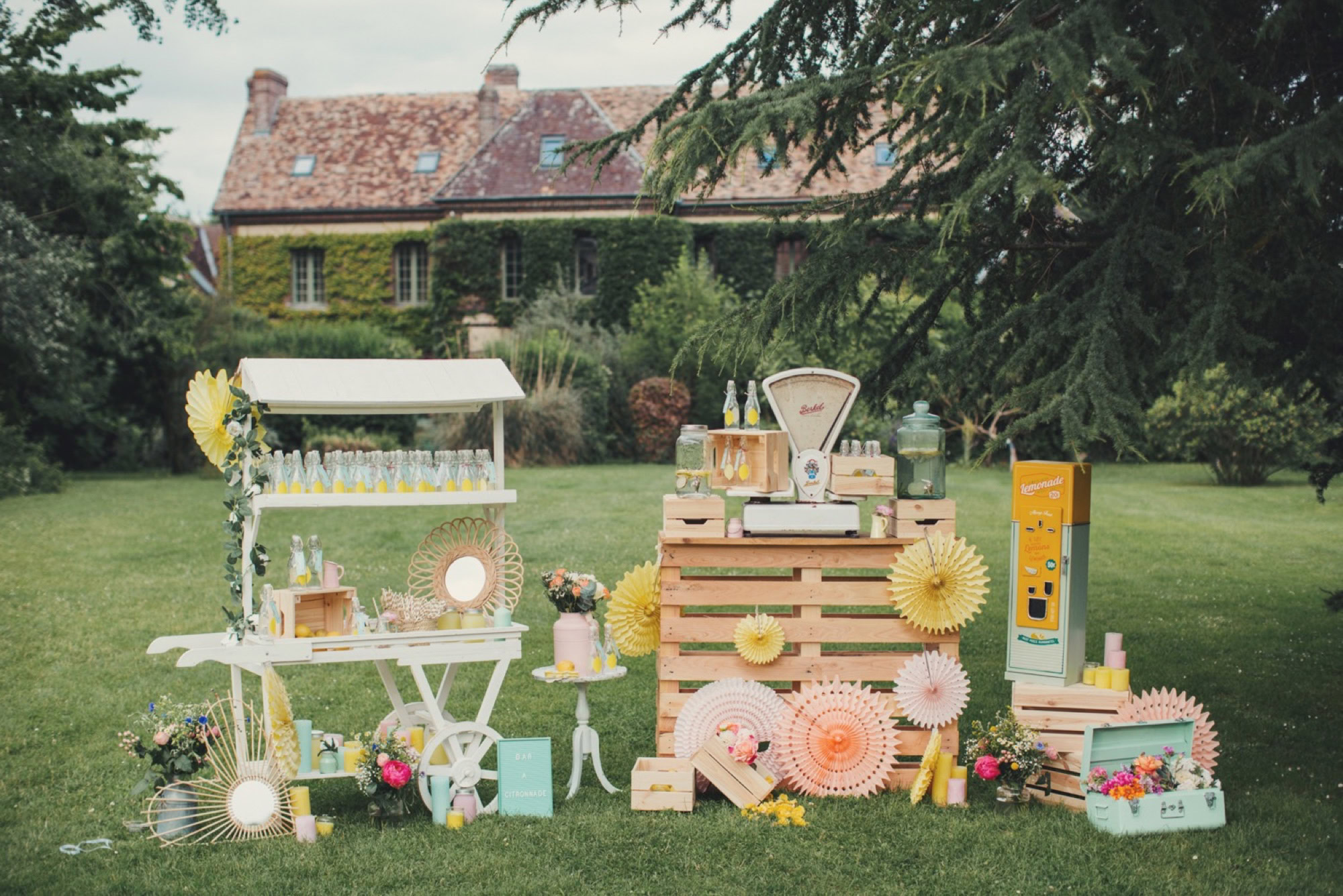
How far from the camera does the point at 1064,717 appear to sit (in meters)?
5.55

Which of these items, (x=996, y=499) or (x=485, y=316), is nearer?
(x=996, y=499)

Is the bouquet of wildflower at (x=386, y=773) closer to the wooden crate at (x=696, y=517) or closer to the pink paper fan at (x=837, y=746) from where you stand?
the wooden crate at (x=696, y=517)

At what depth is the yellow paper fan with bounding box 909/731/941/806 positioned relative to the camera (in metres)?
5.52

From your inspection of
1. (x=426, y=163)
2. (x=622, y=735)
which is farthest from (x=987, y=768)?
(x=426, y=163)

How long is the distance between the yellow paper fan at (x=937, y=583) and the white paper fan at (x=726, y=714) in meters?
0.76

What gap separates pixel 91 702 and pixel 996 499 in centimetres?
1272

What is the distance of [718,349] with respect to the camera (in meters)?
6.43

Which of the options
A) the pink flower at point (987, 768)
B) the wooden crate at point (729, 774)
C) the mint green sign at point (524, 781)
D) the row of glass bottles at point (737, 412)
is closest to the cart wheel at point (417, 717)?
the mint green sign at point (524, 781)

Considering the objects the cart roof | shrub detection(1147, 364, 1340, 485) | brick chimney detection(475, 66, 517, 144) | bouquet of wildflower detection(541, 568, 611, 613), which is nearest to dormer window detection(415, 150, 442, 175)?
brick chimney detection(475, 66, 517, 144)

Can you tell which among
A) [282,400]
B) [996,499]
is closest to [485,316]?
[996,499]

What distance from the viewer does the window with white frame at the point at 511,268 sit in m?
28.6

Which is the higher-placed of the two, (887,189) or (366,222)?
(366,222)

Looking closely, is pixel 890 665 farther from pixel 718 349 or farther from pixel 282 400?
pixel 282 400

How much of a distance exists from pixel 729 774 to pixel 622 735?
1308mm
